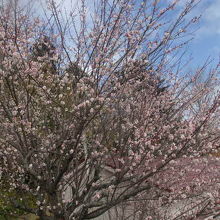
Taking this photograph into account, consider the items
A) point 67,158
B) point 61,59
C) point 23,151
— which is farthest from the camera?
point 61,59

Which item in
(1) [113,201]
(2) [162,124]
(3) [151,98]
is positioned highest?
(3) [151,98]

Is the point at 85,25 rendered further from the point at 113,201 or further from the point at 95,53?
the point at 113,201

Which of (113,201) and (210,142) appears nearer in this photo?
(113,201)

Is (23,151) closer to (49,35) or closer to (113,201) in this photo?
(113,201)

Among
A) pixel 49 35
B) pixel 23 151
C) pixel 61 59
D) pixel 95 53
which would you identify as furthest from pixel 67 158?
pixel 49 35

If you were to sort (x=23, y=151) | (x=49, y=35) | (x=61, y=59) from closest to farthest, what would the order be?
(x=23, y=151), (x=61, y=59), (x=49, y=35)

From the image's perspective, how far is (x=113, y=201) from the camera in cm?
421

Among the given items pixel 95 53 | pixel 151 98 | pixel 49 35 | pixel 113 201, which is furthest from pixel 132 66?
pixel 49 35

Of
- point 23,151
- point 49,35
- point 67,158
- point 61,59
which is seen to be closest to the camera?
point 23,151

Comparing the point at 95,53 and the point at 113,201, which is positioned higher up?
the point at 95,53

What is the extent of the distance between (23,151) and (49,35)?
306 centimetres

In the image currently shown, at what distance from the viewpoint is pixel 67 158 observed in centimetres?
437

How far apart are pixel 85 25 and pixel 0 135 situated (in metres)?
2.30

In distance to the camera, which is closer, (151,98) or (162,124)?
(162,124)
